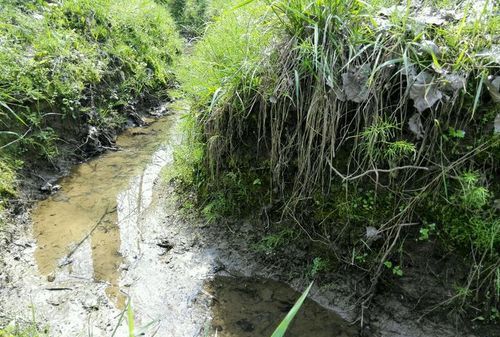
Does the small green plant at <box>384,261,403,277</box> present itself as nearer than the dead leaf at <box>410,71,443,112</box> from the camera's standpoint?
No

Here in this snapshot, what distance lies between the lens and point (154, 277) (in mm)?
3135

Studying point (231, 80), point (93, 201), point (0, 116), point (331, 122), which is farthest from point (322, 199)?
point (0, 116)

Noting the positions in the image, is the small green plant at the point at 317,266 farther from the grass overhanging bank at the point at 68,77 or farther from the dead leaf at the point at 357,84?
the grass overhanging bank at the point at 68,77

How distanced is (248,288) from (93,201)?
205cm

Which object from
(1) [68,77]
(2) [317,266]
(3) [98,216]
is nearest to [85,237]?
(3) [98,216]

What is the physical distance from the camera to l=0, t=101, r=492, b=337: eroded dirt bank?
8.77 feet

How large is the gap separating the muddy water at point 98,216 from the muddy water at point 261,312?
0.76 metres

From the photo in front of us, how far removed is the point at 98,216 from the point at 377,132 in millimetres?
2772

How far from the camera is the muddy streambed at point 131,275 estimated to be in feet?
8.88

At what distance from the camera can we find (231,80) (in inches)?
124

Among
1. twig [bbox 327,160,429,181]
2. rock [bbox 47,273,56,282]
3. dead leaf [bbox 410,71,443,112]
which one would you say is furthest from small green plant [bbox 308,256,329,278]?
rock [bbox 47,273,56,282]

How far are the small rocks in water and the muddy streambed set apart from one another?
78 mm

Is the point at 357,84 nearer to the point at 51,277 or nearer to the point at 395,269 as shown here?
the point at 395,269

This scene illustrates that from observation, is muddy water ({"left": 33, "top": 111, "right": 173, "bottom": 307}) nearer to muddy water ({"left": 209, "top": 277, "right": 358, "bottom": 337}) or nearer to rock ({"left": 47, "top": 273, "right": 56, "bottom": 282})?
rock ({"left": 47, "top": 273, "right": 56, "bottom": 282})
